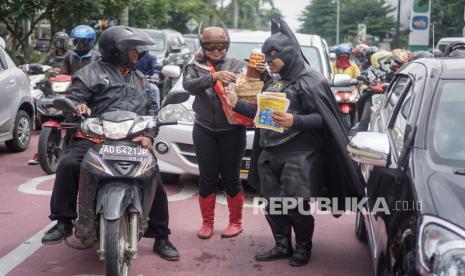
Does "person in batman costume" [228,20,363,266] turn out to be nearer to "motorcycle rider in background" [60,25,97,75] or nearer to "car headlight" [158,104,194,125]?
"car headlight" [158,104,194,125]

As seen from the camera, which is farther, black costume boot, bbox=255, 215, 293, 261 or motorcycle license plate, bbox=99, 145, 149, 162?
black costume boot, bbox=255, 215, 293, 261

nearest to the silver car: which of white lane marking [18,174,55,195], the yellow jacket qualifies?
white lane marking [18,174,55,195]

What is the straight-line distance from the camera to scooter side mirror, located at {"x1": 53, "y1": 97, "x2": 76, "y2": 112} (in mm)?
4164

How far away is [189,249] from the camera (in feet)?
17.0

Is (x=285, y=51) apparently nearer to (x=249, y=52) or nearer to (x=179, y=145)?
(x=179, y=145)

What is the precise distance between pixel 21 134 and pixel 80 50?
234 cm

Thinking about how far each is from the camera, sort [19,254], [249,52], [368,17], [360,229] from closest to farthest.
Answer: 1. [19,254]
2. [360,229]
3. [249,52]
4. [368,17]

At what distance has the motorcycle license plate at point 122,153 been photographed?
3.99m

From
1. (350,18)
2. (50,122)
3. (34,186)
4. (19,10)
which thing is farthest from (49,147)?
(350,18)

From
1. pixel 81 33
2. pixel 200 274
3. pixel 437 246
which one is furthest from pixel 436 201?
pixel 81 33

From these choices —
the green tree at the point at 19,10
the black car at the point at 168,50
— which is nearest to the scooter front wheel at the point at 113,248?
the green tree at the point at 19,10

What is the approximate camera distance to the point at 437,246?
271 centimetres

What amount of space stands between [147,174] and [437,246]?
1.99 m

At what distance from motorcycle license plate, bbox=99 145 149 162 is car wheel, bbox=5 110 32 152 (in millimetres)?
5576
